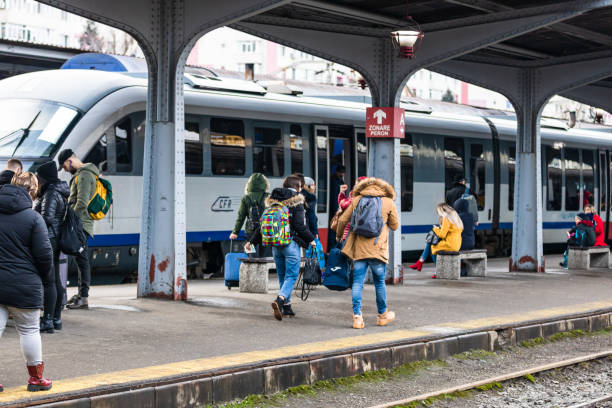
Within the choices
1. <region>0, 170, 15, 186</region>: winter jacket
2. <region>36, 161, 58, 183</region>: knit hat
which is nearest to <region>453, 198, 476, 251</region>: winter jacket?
<region>36, 161, 58, 183</region>: knit hat

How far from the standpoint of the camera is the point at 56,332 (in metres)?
9.32

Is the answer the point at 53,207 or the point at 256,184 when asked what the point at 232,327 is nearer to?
the point at 53,207

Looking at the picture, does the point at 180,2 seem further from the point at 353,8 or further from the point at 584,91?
the point at 584,91

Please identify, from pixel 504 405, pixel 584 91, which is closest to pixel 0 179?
pixel 504 405

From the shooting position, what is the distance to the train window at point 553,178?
24.9 metres

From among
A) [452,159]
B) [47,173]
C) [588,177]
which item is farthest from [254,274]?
[588,177]

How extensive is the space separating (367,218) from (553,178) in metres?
16.0

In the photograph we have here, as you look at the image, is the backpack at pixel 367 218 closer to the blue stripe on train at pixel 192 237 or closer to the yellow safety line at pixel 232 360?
the yellow safety line at pixel 232 360

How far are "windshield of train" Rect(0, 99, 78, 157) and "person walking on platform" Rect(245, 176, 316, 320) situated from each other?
4650 mm

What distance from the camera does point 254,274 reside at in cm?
1340

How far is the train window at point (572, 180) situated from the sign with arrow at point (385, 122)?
39.0ft

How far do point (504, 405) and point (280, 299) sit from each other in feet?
11.1

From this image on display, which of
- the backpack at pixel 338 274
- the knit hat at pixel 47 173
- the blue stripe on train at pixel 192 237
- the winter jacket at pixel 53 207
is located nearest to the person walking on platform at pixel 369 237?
the backpack at pixel 338 274

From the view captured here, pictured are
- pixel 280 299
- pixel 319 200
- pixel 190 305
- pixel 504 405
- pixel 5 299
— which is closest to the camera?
pixel 5 299
